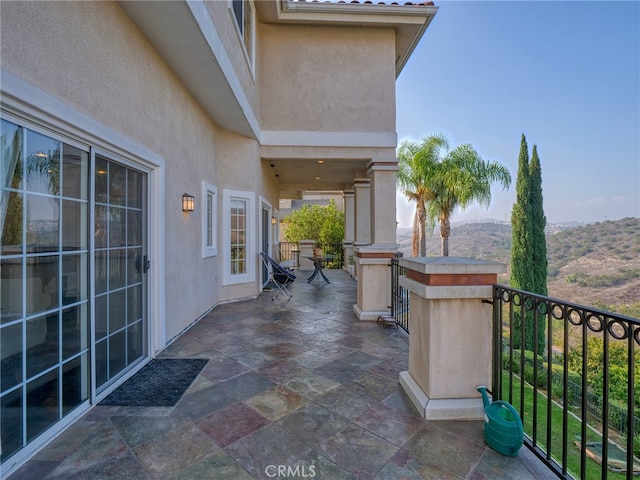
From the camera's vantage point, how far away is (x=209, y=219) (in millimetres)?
5332

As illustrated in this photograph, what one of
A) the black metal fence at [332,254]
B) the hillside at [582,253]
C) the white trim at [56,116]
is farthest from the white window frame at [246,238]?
the hillside at [582,253]

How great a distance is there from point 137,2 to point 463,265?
3.51 m

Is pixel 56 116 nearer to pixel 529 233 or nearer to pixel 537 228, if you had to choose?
pixel 529 233

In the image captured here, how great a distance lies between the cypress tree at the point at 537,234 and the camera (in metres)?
11.4

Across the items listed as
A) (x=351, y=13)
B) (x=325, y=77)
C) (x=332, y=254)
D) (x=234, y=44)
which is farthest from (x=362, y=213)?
(x=234, y=44)

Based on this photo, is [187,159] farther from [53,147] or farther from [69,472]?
[69,472]

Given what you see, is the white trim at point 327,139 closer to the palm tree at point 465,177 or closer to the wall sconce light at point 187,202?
the wall sconce light at point 187,202

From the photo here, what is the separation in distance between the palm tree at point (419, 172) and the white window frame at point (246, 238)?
26.2 ft

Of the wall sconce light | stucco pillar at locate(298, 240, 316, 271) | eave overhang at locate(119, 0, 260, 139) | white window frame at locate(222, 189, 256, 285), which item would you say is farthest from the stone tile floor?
stucco pillar at locate(298, 240, 316, 271)

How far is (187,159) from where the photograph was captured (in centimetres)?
426

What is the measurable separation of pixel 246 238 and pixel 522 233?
10859 millimetres

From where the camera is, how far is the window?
4.96m

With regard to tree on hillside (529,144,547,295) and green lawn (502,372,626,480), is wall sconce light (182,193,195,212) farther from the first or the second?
tree on hillside (529,144,547,295)

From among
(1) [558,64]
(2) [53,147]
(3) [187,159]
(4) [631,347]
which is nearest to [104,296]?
(2) [53,147]
